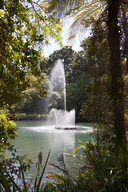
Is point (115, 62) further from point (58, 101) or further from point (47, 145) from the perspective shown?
point (58, 101)

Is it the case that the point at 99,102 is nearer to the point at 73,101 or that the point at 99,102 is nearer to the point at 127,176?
the point at 127,176

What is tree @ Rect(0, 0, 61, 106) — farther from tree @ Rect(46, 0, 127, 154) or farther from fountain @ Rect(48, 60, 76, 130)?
fountain @ Rect(48, 60, 76, 130)

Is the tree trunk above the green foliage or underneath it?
above

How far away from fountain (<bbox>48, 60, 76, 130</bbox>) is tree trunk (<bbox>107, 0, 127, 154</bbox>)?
16879mm

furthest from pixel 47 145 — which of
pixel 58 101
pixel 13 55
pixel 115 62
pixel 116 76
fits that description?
pixel 58 101

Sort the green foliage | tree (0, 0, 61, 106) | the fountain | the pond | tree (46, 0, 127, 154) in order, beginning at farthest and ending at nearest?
the fountain
the pond
tree (46, 0, 127, 154)
the green foliage
tree (0, 0, 61, 106)

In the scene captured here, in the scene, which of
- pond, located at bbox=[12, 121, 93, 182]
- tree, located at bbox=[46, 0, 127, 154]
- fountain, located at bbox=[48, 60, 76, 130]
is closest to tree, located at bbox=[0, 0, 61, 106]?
pond, located at bbox=[12, 121, 93, 182]

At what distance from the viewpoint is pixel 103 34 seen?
4086 mm

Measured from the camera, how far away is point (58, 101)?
2950cm

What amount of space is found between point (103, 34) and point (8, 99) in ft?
8.61

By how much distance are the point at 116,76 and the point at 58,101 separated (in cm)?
2588

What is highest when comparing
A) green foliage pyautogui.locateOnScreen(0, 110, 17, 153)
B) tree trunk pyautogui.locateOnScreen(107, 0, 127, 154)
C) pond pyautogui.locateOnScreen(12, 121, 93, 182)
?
tree trunk pyautogui.locateOnScreen(107, 0, 127, 154)

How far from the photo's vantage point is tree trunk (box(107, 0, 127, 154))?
3.52 metres

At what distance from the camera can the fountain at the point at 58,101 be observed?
21264 mm
